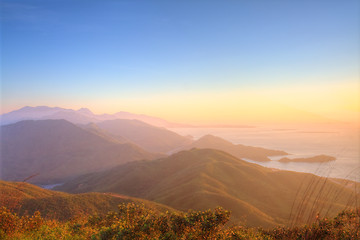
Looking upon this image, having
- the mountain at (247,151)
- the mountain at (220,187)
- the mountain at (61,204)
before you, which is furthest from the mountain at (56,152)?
the mountain at (61,204)

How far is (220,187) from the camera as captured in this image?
48406 millimetres

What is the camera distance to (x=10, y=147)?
148000 millimetres

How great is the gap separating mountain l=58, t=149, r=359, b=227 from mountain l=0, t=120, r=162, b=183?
4118cm

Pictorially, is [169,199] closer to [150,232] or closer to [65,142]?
[150,232]

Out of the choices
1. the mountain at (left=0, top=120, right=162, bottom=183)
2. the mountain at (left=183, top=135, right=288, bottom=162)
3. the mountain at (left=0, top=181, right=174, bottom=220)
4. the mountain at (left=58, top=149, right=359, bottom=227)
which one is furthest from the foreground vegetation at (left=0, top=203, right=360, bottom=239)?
the mountain at (left=183, top=135, right=288, bottom=162)

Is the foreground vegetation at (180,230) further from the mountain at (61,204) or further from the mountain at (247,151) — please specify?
the mountain at (247,151)

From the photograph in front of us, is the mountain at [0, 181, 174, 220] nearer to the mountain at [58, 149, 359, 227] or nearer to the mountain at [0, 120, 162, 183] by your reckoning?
the mountain at [58, 149, 359, 227]

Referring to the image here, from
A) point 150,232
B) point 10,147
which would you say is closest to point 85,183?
point 150,232

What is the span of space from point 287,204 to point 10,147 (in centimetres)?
18127

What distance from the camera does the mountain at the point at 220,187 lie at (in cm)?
3781

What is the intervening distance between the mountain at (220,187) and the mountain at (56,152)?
135 feet

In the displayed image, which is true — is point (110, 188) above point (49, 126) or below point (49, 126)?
below

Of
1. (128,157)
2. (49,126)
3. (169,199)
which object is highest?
(49,126)

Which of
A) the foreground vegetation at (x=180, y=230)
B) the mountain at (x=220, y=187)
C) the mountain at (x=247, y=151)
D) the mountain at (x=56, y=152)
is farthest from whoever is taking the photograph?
the mountain at (x=247, y=151)
